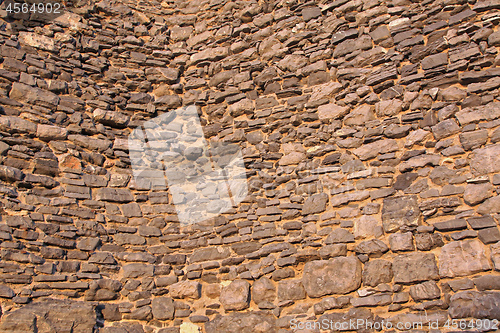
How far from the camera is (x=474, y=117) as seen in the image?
150 inches

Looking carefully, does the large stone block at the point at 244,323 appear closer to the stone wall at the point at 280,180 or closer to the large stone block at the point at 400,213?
the stone wall at the point at 280,180

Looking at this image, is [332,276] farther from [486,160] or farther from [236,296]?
[486,160]

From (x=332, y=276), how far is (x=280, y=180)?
134cm

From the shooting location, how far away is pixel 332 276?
3625 mm

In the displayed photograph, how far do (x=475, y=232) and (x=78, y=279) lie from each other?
377cm

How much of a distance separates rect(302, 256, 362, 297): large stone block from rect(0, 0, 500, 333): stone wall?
0.01m

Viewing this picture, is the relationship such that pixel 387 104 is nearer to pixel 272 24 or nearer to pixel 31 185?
pixel 272 24

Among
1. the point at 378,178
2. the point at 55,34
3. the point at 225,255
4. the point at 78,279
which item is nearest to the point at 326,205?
the point at 378,178

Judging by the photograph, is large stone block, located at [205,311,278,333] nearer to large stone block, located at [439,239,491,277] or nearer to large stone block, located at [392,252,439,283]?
large stone block, located at [392,252,439,283]

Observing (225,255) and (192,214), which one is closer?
(225,255)

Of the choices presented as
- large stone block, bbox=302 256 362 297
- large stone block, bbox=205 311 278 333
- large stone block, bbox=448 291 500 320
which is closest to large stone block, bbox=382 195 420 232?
large stone block, bbox=302 256 362 297

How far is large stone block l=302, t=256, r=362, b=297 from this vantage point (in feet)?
11.6

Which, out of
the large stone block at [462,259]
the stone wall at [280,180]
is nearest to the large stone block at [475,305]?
the stone wall at [280,180]

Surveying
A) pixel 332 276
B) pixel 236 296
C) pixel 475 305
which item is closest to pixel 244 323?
pixel 236 296
